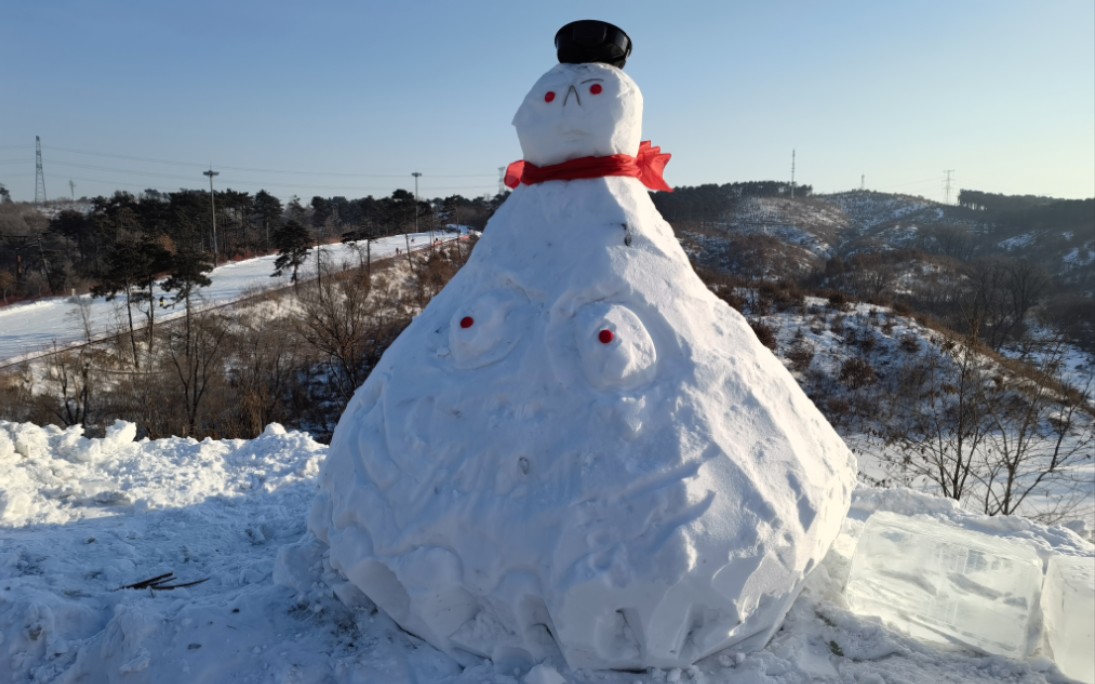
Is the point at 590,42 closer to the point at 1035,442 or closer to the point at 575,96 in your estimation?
the point at 575,96

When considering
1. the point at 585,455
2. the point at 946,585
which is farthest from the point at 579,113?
the point at 946,585

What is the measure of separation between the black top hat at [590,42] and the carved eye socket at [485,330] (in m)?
1.75

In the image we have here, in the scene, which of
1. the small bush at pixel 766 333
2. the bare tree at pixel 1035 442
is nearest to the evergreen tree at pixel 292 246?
the small bush at pixel 766 333

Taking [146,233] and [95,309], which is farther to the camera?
[146,233]

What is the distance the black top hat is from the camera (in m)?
3.91

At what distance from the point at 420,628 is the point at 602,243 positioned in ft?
8.23

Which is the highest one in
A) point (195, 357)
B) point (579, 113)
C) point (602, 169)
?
point (579, 113)

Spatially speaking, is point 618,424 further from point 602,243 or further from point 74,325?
point 74,325

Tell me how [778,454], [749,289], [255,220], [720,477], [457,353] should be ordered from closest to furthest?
[720,477], [778,454], [457,353], [749,289], [255,220]

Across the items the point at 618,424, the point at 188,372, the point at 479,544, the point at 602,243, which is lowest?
the point at 188,372

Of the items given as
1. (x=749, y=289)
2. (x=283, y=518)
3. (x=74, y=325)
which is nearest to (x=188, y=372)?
(x=74, y=325)

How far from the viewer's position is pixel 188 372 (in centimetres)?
1848

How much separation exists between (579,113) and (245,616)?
382 centimetres

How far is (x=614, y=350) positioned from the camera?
3.21 meters
